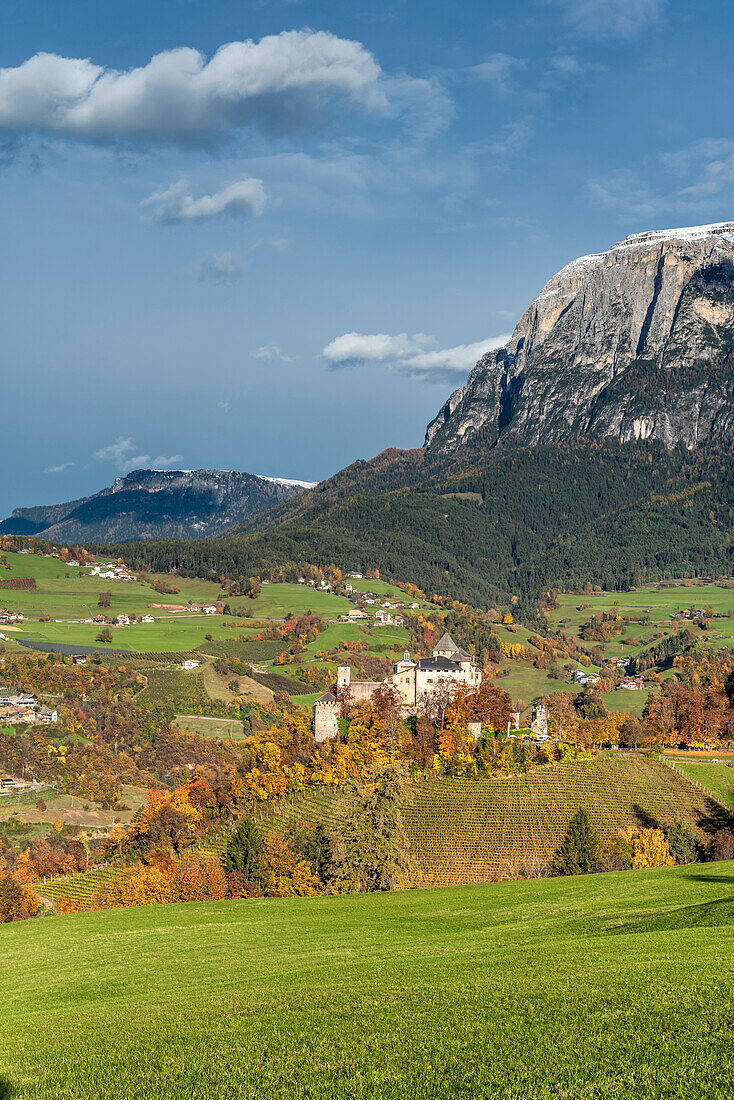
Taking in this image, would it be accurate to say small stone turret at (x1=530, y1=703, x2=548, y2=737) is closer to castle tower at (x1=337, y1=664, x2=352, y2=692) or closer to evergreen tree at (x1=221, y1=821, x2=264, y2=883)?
castle tower at (x1=337, y1=664, x2=352, y2=692)

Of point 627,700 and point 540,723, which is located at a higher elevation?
point 540,723

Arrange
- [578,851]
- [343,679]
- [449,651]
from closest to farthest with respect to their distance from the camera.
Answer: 1. [578,851]
2. [343,679]
3. [449,651]

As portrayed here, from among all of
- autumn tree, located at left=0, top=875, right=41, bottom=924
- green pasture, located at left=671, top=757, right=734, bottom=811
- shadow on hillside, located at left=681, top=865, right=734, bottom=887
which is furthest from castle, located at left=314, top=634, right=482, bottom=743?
shadow on hillside, located at left=681, top=865, right=734, bottom=887

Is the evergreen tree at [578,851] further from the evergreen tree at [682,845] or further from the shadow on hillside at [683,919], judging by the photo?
the shadow on hillside at [683,919]

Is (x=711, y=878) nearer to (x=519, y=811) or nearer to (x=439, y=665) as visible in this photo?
(x=519, y=811)

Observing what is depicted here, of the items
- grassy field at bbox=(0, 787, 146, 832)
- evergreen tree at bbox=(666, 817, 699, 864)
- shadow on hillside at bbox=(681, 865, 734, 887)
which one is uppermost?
shadow on hillside at bbox=(681, 865, 734, 887)

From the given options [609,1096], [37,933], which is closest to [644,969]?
[609,1096]

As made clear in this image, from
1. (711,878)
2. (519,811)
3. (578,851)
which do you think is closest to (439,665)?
(519,811)
